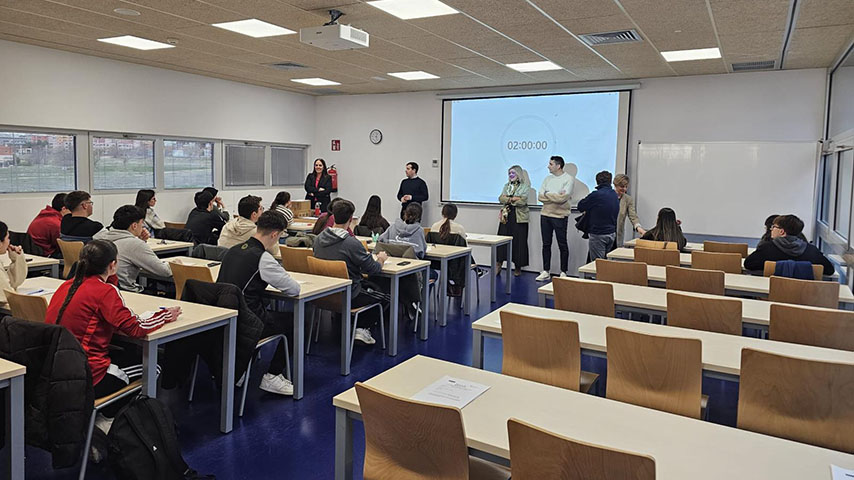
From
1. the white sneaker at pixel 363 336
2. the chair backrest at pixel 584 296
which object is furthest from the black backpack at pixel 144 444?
the white sneaker at pixel 363 336

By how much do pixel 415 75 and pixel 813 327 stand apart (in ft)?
20.6

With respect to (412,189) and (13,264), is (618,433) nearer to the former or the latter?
(13,264)

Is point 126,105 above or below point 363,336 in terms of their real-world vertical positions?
above

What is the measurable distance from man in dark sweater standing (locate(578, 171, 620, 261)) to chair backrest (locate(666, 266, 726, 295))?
304cm

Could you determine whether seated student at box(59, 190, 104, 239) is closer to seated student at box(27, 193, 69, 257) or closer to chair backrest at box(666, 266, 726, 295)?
seated student at box(27, 193, 69, 257)

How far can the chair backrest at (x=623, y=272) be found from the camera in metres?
4.73


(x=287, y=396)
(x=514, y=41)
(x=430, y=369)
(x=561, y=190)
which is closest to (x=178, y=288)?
(x=287, y=396)

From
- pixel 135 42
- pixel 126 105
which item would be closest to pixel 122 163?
pixel 126 105

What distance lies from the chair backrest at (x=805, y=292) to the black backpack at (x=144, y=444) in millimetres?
3864

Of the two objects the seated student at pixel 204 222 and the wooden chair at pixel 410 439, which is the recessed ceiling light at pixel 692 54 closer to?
the seated student at pixel 204 222

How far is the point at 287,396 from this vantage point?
166 inches

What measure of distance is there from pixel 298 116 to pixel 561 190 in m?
4.94

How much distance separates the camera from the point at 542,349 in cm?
298

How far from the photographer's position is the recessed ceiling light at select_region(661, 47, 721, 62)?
6.38 metres
